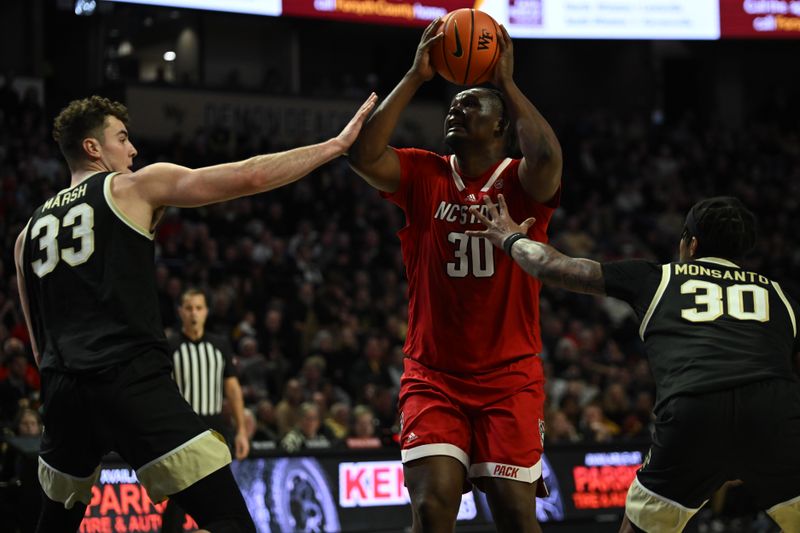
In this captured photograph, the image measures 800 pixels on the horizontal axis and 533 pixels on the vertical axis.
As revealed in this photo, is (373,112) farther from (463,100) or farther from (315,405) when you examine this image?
(315,405)

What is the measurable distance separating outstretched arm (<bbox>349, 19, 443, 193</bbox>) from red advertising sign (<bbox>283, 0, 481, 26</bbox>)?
7.62m

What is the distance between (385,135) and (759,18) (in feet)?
33.5

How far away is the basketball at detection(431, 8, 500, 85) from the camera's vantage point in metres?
5.04

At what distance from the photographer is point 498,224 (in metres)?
4.77

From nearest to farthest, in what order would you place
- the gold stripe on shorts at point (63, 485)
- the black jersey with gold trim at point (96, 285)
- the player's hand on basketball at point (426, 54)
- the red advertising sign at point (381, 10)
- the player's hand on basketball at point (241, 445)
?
the black jersey with gold trim at point (96, 285)
the gold stripe on shorts at point (63, 485)
the player's hand on basketball at point (426, 54)
the player's hand on basketball at point (241, 445)
the red advertising sign at point (381, 10)

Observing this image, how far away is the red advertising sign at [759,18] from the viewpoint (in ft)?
44.9

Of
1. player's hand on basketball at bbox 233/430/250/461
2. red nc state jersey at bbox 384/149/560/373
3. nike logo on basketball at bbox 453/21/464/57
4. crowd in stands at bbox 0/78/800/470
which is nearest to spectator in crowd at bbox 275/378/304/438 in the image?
crowd in stands at bbox 0/78/800/470

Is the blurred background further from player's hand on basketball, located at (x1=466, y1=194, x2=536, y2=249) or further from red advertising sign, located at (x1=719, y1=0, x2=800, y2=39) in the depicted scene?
player's hand on basketball, located at (x1=466, y1=194, x2=536, y2=249)

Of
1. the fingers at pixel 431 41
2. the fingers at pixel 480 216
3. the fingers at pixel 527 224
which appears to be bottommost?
the fingers at pixel 527 224

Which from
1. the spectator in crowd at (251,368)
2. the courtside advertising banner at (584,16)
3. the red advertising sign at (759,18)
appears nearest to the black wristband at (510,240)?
the spectator in crowd at (251,368)

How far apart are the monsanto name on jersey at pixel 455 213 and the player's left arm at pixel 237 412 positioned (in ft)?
12.5

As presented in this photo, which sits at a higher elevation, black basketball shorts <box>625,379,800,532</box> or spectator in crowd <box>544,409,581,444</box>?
black basketball shorts <box>625,379,800,532</box>

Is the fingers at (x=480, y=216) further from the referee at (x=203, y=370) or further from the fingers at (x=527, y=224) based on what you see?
the referee at (x=203, y=370)

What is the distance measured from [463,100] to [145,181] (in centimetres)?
153
